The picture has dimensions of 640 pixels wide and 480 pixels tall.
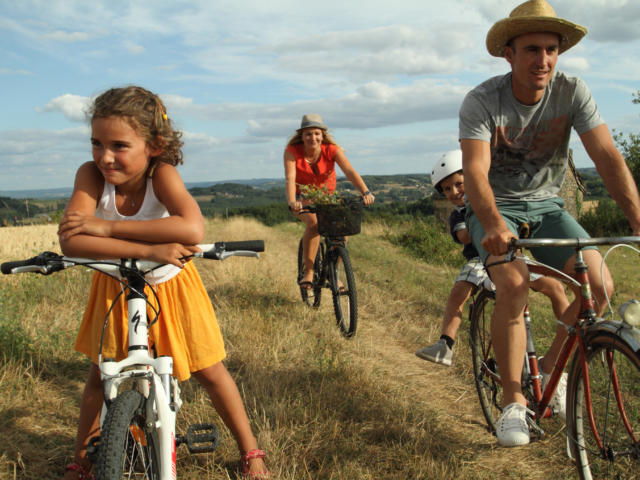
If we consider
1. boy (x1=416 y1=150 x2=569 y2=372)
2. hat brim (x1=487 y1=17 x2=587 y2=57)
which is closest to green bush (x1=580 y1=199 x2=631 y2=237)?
boy (x1=416 y1=150 x2=569 y2=372)

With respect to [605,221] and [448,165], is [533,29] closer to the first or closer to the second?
[448,165]

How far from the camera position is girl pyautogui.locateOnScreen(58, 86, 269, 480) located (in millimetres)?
2262

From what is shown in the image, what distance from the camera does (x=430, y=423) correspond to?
11.8 ft

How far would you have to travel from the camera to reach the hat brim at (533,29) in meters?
2.94

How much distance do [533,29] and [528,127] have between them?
0.55 metres

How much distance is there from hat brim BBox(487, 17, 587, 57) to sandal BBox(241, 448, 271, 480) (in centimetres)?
269

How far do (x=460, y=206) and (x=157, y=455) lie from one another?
323cm

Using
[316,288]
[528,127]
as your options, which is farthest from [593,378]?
[316,288]

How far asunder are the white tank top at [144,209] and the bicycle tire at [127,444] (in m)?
0.65

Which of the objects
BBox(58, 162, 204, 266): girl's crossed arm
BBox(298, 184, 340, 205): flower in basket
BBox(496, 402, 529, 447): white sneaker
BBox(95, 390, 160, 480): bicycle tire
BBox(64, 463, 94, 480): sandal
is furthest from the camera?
BBox(298, 184, 340, 205): flower in basket

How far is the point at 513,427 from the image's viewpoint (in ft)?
9.18

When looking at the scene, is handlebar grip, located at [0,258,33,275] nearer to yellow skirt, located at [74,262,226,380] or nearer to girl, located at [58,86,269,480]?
girl, located at [58,86,269,480]

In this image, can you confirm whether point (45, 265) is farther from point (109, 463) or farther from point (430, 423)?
point (430, 423)

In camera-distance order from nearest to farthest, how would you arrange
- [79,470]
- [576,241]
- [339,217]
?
1. [576,241]
2. [79,470]
3. [339,217]
